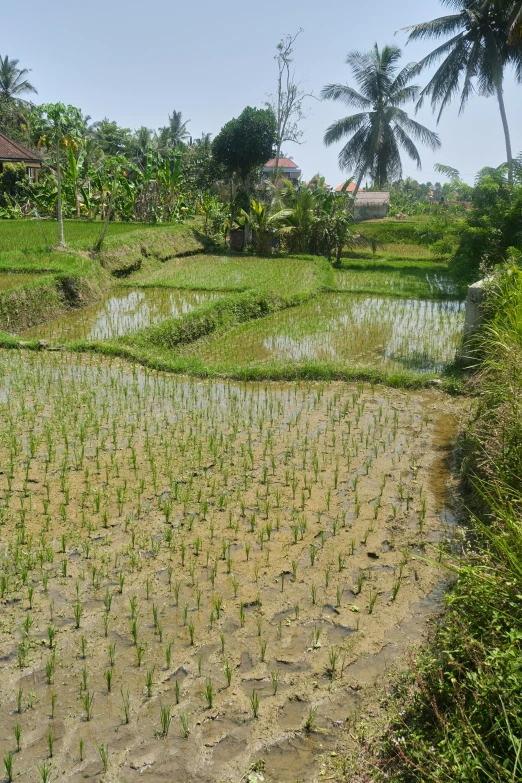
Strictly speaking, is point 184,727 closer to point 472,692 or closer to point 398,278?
point 472,692

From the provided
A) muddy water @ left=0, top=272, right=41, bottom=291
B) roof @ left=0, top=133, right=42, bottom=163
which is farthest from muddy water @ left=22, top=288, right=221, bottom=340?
roof @ left=0, top=133, right=42, bottom=163

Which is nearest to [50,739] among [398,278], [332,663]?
[332,663]

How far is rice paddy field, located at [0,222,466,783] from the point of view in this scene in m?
2.63

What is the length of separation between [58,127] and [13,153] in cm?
1368

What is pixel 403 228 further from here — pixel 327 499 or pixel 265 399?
pixel 327 499

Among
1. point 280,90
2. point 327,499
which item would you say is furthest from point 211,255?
point 327,499

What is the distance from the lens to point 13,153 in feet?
82.6

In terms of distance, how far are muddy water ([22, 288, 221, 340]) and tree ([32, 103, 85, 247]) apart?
238 cm

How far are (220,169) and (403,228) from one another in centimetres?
698

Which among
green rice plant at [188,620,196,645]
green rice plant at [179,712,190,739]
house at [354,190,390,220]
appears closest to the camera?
green rice plant at [179,712,190,739]

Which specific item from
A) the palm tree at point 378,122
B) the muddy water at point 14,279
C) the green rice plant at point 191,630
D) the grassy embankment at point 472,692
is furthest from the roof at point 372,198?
the green rice plant at point 191,630

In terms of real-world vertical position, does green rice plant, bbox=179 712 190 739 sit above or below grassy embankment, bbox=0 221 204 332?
below

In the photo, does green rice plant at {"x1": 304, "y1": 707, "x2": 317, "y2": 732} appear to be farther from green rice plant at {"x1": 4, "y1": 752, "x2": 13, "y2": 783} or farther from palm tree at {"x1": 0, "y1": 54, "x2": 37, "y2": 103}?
palm tree at {"x1": 0, "y1": 54, "x2": 37, "y2": 103}

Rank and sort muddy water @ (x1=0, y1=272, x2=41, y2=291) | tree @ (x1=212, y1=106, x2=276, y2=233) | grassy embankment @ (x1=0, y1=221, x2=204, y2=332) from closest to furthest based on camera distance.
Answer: grassy embankment @ (x1=0, y1=221, x2=204, y2=332)
muddy water @ (x1=0, y1=272, x2=41, y2=291)
tree @ (x1=212, y1=106, x2=276, y2=233)
